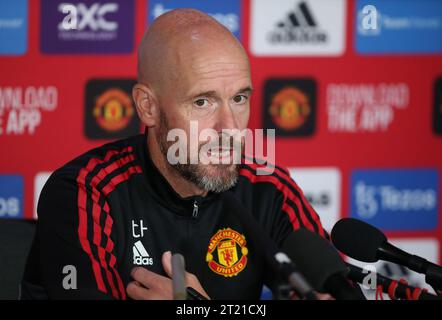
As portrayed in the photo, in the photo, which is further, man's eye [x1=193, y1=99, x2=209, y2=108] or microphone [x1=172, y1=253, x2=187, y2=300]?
man's eye [x1=193, y1=99, x2=209, y2=108]

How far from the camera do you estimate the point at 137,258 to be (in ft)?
5.03

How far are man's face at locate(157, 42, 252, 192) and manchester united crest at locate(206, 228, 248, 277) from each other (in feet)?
0.54

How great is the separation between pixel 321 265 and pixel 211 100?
0.61 metres

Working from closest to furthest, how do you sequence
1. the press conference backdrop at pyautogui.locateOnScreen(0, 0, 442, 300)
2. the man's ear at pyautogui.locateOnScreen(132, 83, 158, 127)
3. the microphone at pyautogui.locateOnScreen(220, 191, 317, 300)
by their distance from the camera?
the microphone at pyautogui.locateOnScreen(220, 191, 317, 300)
the man's ear at pyautogui.locateOnScreen(132, 83, 158, 127)
the press conference backdrop at pyautogui.locateOnScreen(0, 0, 442, 300)

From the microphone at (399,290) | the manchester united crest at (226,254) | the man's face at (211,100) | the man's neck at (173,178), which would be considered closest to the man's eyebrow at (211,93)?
the man's face at (211,100)

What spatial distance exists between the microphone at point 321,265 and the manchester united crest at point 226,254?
2.00ft

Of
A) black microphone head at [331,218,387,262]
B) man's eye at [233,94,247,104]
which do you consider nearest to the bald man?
man's eye at [233,94,247,104]

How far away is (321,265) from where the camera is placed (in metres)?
0.92

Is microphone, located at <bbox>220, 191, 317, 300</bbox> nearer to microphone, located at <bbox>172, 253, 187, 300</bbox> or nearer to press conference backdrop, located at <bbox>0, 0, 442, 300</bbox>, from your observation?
microphone, located at <bbox>172, 253, 187, 300</bbox>

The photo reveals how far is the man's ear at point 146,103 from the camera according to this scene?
1571 mm

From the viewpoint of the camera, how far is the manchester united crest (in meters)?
1.59

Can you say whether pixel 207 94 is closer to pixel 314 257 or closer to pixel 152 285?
pixel 152 285

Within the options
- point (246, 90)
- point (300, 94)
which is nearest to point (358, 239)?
point (246, 90)
